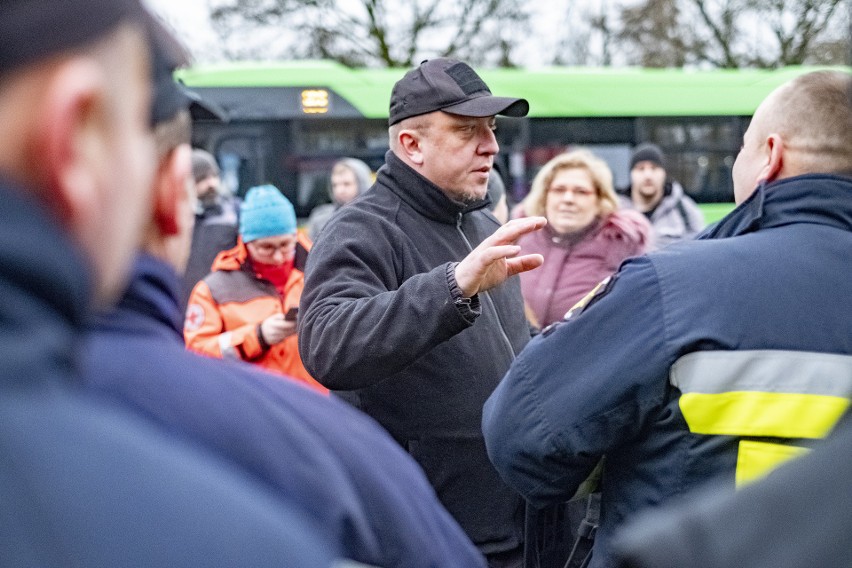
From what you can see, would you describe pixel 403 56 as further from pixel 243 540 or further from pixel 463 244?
pixel 243 540

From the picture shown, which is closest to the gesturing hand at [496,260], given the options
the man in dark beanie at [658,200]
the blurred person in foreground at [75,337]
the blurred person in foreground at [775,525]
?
the blurred person in foreground at [775,525]

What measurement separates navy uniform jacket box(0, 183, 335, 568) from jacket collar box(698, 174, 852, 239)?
151cm

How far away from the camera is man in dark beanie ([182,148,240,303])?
6.18 m

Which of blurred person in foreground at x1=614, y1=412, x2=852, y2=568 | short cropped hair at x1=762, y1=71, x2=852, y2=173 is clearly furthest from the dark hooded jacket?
blurred person in foreground at x1=614, y1=412, x2=852, y2=568

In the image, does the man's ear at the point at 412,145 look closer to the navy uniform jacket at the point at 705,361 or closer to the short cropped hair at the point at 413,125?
the short cropped hair at the point at 413,125

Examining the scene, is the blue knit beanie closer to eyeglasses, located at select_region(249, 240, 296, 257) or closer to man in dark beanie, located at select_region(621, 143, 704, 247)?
eyeglasses, located at select_region(249, 240, 296, 257)

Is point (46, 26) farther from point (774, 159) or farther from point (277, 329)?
point (277, 329)

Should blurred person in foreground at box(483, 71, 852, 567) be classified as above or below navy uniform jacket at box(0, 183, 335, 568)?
below

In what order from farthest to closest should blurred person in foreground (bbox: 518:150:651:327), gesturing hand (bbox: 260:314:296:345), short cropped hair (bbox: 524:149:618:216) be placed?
short cropped hair (bbox: 524:149:618:216), blurred person in foreground (bbox: 518:150:651:327), gesturing hand (bbox: 260:314:296:345)

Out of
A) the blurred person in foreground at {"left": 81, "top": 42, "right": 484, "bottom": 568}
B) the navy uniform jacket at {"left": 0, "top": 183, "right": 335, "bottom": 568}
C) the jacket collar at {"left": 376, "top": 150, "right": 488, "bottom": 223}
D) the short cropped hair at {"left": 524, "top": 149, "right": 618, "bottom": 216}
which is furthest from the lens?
the short cropped hair at {"left": 524, "top": 149, "right": 618, "bottom": 216}

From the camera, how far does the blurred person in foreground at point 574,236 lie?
15.1 feet

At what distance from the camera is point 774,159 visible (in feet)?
6.75

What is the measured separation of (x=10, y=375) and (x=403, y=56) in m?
19.6

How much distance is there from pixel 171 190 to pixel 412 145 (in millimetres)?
2044
